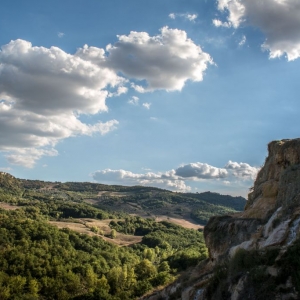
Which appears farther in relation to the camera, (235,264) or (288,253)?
(235,264)

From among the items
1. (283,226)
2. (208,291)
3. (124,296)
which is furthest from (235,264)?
(124,296)

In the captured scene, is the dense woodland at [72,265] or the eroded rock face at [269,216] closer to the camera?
the eroded rock face at [269,216]

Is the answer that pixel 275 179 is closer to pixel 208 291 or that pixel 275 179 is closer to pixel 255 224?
pixel 255 224

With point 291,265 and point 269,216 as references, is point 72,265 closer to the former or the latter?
point 269,216

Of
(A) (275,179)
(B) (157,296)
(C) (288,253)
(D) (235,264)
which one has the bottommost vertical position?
(B) (157,296)

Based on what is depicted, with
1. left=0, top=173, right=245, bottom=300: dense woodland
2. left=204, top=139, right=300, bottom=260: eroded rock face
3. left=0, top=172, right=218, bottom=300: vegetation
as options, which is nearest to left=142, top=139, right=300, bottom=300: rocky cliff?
left=204, top=139, right=300, bottom=260: eroded rock face

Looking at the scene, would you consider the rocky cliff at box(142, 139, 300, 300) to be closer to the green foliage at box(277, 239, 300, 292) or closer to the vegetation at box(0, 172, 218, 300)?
the green foliage at box(277, 239, 300, 292)

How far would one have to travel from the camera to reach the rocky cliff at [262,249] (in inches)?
431

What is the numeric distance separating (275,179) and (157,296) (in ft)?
45.9

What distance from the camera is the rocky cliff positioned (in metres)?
11.0

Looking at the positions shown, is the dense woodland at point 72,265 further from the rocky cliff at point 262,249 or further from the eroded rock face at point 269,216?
the rocky cliff at point 262,249

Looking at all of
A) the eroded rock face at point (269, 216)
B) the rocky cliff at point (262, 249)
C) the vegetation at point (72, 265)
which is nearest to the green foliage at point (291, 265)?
the rocky cliff at point (262, 249)

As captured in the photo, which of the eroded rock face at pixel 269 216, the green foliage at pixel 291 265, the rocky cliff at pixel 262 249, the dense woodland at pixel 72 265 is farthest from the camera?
the dense woodland at pixel 72 265

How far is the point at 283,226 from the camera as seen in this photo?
15.6 meters
